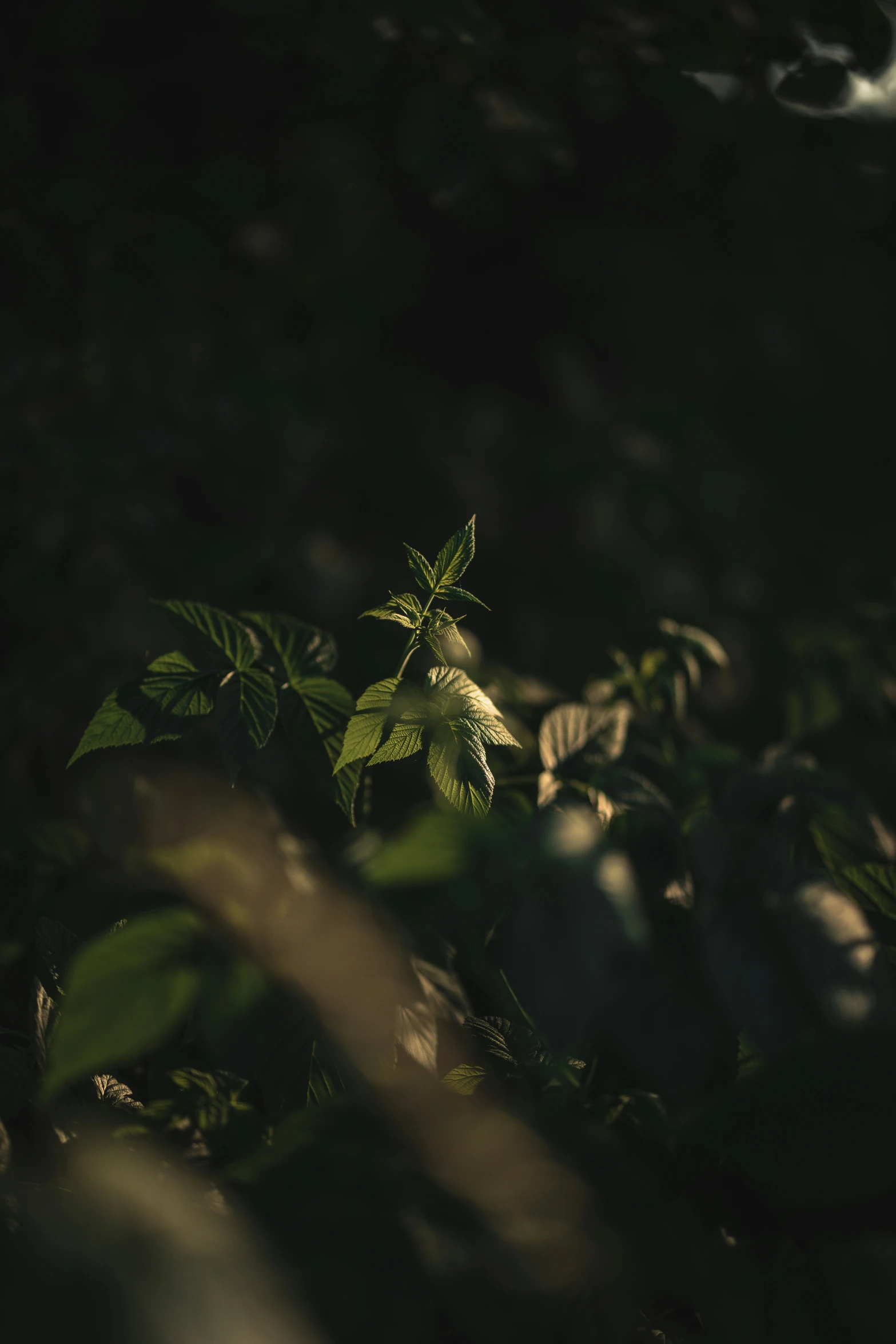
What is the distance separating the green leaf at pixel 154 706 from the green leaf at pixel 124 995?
16 centimetres

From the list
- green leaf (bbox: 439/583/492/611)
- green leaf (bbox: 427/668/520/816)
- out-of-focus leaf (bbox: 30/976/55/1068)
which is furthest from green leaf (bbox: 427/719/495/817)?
out-of-focus leaf (bbox: 30/976/55/1068)

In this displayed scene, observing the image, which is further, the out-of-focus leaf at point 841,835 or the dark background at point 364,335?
the dark background at point 364,335

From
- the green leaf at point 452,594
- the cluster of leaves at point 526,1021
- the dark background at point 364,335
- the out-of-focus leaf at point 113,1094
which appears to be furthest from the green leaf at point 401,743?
the out-of-focus leaf at point 113,1094

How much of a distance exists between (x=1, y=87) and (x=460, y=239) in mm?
1653

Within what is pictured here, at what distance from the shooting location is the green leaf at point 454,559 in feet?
2.12

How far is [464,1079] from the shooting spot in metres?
0.65

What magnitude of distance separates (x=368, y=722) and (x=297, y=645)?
18cm

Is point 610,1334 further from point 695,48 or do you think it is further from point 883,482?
point 883,482

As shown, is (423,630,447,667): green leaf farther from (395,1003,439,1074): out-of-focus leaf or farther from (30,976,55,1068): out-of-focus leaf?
(30,976,55,1068): out-of-focus leaf

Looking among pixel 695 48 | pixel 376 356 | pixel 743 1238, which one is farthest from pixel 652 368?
pixel 743 1238

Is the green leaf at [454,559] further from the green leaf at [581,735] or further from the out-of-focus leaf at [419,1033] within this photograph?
the out-of-focus leaf at [419,1033]

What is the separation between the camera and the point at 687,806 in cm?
85

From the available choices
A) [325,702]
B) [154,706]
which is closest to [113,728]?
[154,706]

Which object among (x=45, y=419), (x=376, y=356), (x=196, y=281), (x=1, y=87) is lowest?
(x=376, y=356)
